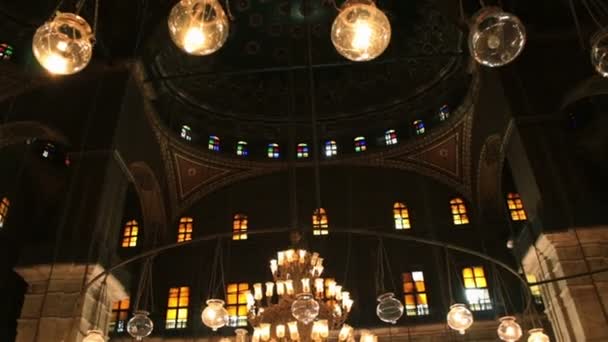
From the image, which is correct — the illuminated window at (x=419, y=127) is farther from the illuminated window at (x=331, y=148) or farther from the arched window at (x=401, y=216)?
the illuminated window at (x=331, y=148)

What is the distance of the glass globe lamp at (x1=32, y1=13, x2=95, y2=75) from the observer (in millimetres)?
2902

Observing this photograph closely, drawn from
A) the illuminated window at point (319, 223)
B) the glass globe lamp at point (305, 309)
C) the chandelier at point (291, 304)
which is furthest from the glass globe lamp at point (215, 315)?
the glass globe lamp at point (305, 309)

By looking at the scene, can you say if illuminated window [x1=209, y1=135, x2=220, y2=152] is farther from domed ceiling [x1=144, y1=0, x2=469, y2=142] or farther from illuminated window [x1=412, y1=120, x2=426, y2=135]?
illuminated window [x1=412, y1=120, x2=426, y2=135]

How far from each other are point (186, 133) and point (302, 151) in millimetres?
3613

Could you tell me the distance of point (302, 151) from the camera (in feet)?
53.6

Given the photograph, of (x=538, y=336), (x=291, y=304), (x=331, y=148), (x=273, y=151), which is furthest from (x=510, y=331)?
(x=273, y=151)

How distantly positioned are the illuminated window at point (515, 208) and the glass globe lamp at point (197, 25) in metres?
13.0

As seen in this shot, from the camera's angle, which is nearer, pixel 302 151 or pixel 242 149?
pixel 242 149

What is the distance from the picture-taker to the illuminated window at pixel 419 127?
15.1 meters

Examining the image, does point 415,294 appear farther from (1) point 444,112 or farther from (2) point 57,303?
(2) point 57,303

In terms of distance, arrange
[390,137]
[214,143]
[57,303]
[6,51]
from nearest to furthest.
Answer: [57,303], [6,51], [214,143], [390,137]

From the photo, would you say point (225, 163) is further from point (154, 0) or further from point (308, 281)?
point (308, 281)

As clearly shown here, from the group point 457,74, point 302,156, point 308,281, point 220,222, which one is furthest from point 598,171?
point 220,222

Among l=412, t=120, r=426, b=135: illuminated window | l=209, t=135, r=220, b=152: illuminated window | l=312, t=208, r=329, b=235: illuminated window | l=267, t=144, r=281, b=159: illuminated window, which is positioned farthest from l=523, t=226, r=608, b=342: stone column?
l=209, t=135, r=220, b=152: illuminated window
